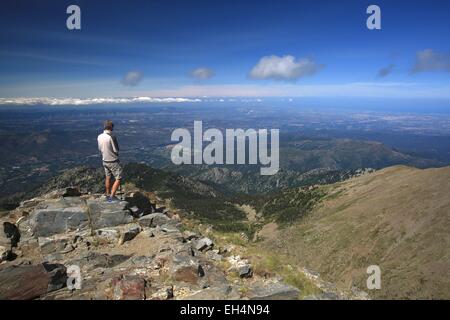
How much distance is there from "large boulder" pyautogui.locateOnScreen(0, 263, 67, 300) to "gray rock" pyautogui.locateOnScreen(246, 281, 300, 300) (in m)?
8.70

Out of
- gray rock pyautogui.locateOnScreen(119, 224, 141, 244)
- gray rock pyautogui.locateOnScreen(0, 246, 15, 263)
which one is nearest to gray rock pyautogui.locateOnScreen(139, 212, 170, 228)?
gray rock pyautogui.locateOnScreen(119, 224, 141, 244)

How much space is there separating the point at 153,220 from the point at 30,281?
11.4 meters

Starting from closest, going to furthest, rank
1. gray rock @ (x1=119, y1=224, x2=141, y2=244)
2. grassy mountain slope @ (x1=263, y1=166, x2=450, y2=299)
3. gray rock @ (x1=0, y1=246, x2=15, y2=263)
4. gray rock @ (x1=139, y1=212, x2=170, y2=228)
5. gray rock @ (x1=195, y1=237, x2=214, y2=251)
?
1. gray rock @ (x1=0, y1=246, x2=15, y2=263)
2. gray rock @ (x1=195, y1=237, x2=214, y2=251)
3. gray rock @ (x1=119, y1=224, x2=141, y2=244)
4. gray rock @ (x1=139, y1=212, x2=170, y2=228)
5. grassy mountain slope @ (x1=263, y1=166, x2=450, y2=299)

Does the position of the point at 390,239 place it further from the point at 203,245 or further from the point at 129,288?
the point at 129,288

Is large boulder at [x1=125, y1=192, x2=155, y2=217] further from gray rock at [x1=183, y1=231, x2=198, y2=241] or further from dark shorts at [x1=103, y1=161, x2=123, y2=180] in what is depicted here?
gray rock at [x1=183, y1=231, x2=198, y2=241]

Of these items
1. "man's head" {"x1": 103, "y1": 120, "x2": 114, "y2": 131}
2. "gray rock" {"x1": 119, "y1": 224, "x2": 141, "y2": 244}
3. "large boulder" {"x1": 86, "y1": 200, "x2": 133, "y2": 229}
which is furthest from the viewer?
"large boulder" {"x1": 86, "y1": 200, "x2": 133, "y2": 229}

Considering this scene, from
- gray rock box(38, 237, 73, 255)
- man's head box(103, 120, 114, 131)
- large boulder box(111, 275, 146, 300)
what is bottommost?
gray rock box(38, 237, 73, 255)

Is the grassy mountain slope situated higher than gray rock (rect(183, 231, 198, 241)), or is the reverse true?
gray rock (rect(183, 231, 198, 241))

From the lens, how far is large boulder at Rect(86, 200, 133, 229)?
2339cm

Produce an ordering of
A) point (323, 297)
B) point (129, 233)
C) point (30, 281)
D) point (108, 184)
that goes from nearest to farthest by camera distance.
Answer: point (30, 281) < point (323, 297) < point (129, 233) < point (108, 184)

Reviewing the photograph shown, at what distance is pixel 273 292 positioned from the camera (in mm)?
14648

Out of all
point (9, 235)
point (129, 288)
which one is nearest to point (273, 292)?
point (129, 288)

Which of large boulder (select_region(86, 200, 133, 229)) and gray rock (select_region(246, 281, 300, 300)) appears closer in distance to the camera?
gray rock (select_region(246, 281, 300, 300))
